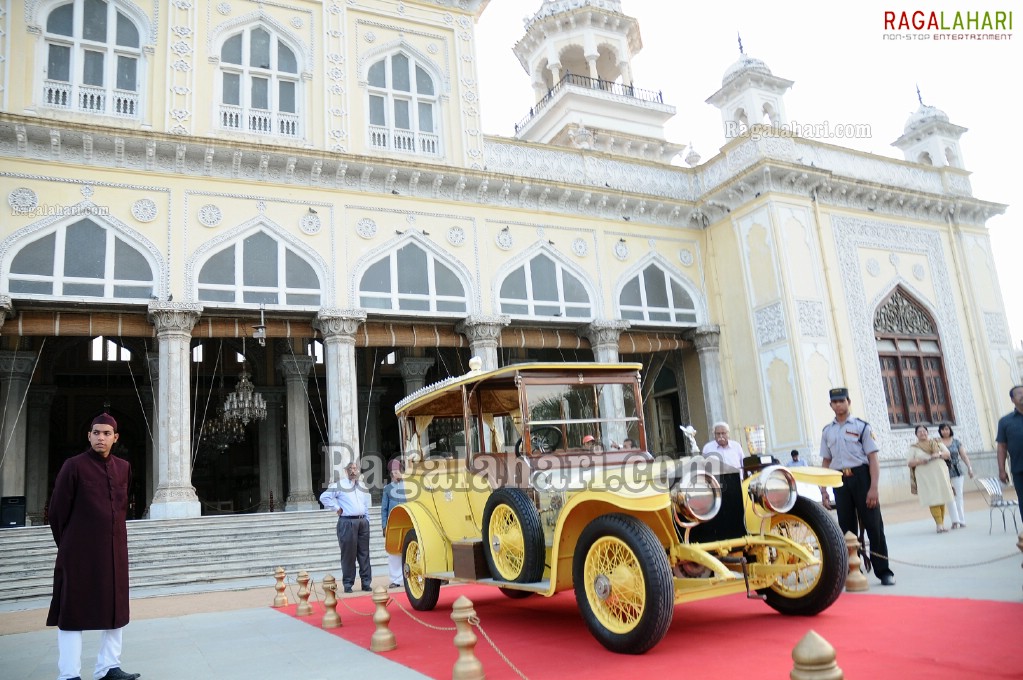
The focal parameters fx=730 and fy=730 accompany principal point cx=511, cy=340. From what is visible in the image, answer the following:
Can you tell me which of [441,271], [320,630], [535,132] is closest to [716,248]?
[441,271]

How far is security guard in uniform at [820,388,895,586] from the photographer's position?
660 cm

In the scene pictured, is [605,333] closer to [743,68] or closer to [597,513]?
[743,68]

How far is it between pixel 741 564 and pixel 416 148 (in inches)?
567

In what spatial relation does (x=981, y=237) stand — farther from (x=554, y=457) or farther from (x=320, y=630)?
(x=320, y=630)

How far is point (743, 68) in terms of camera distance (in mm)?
21859

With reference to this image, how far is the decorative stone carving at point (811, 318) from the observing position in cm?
1812

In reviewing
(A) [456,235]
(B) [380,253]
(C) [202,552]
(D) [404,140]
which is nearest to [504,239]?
(A) [456,235]

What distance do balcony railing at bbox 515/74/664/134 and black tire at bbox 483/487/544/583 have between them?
23.1m

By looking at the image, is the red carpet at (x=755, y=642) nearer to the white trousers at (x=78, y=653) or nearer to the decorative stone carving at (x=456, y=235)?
the white trousers at (x=78, y=653)

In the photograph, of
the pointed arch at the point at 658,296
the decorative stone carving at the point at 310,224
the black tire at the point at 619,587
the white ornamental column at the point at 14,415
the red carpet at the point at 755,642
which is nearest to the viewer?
the red carpet at the point at 755,642

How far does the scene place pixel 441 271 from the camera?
669 inches

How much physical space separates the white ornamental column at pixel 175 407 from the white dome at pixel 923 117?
2318 cm

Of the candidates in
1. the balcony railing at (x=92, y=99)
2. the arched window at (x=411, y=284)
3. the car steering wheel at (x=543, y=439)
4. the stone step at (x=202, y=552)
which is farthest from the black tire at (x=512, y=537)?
the balcony railing at (x=92, y=99)

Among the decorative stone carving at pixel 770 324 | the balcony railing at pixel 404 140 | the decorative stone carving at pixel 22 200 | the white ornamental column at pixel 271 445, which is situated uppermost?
the balcony railing at pixel 404 140
